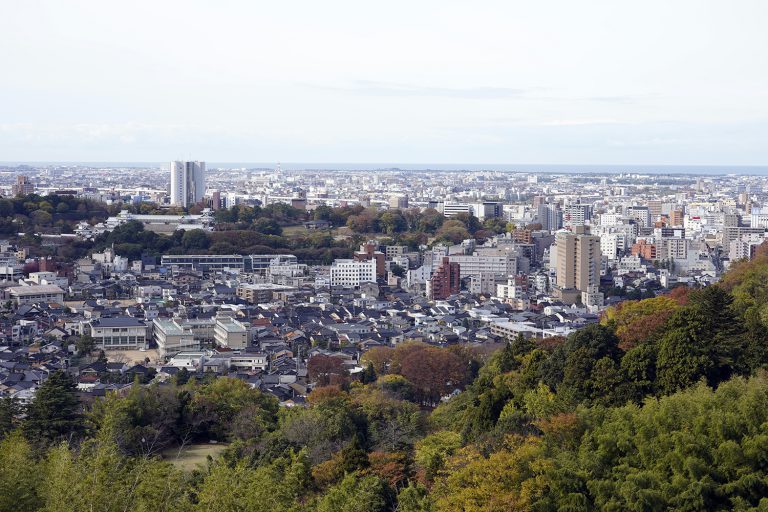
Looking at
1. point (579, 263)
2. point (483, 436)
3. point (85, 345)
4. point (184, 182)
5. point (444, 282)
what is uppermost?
point (184, 182)

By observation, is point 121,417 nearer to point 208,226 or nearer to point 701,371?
point 701,371

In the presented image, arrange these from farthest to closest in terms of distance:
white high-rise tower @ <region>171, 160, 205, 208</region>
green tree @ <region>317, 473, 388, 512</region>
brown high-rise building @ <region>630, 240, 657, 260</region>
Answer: white high-rise tower @ <region>171, 160, 205, 208</region> → brown high-rise building @ <region>630, 240, 657, 260</region> → green tree @ <region>317, 473, 388, 512</region>

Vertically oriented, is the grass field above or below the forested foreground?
below

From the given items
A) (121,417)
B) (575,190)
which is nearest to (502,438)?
(121,417)

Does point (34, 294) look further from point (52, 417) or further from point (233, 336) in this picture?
point (52, 417)

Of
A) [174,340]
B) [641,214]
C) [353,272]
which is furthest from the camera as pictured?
[641,214]

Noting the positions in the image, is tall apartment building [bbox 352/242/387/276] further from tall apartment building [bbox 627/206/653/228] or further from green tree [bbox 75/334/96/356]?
tall apartment building [bbox 627/206/653/228]

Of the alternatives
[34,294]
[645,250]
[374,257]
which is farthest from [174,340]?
[645,250]

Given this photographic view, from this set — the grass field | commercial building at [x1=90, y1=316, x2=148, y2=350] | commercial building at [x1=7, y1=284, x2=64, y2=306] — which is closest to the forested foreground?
the grass field
